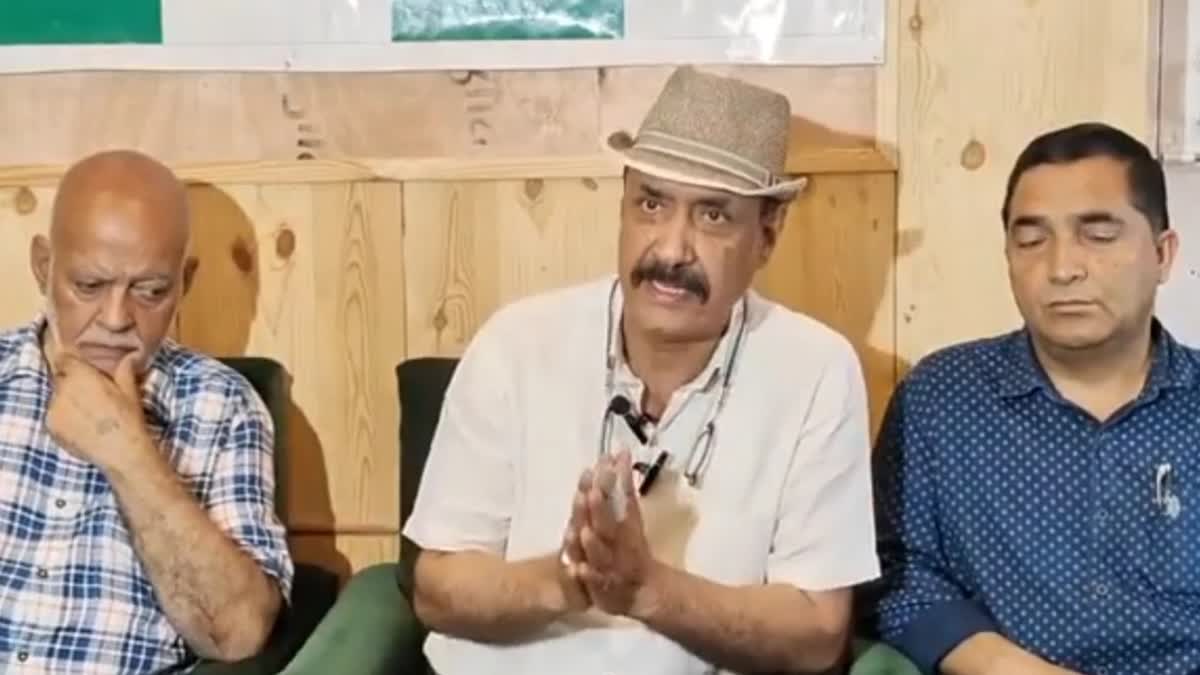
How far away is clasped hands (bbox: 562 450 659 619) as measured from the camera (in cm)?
168

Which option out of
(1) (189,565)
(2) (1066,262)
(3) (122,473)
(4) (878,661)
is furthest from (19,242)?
(2) (1066,262)

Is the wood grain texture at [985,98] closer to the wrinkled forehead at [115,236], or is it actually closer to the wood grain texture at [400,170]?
the wood grain texture at [400,170]

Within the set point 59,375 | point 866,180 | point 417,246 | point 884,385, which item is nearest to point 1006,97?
point 866,180

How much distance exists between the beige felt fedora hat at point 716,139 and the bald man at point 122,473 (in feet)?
2.25

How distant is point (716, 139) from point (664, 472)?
410 millimetres

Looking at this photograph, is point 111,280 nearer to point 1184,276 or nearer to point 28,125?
point 28,125

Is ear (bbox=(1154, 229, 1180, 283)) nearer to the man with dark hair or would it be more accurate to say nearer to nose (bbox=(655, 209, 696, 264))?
the man with dark hair

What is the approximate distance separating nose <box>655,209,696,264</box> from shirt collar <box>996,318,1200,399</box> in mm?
550

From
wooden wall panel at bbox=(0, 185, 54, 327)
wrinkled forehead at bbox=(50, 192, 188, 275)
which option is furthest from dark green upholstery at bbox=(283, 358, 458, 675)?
wooden wall panel at bbox=(0, 185, 54, 327)

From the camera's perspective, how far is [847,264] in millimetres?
2496

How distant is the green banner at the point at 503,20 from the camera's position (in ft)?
8.06

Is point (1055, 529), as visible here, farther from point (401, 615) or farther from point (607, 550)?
point (401, 615)

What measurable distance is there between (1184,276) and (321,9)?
1.40 meters

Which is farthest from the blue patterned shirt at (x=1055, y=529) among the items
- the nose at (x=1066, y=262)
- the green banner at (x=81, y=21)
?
the green banner at (x=81, y=21)
